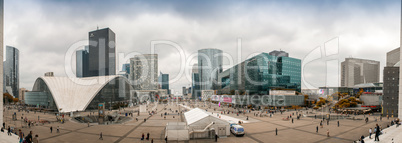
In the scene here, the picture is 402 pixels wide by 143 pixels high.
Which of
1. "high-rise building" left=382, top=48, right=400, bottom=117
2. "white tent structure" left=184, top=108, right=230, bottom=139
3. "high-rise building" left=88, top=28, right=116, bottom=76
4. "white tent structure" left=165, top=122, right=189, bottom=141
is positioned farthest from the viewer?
"high-rise building" left=88, top=28, right=116, bottom=76

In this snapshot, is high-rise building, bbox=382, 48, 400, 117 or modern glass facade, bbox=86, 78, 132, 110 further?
modern glass facade, bbox=86, 78, 132, 110

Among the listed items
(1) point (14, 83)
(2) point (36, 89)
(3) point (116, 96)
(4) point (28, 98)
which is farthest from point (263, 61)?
(1) point (14, 83)

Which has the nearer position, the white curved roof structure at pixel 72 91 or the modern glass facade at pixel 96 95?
the white curved roof structure at pixel 72 91

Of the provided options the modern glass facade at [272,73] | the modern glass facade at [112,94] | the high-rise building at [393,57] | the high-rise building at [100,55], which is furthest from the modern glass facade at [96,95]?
the high-rise building at [393,57]

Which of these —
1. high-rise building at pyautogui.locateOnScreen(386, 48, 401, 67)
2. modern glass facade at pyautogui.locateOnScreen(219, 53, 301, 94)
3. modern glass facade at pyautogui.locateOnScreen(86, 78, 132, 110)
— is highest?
high-rise building at pyautogui.locateOnScreen(386, 48, 401, 67)

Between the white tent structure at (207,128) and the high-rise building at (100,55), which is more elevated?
the high-rise building at (100,55)

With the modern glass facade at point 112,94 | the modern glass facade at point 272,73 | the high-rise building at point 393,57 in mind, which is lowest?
the modern glass facade at point 112,94

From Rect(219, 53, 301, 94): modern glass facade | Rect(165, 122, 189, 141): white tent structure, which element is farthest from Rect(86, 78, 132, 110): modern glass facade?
Rect(219, 53, 301, 94): modern glass facade

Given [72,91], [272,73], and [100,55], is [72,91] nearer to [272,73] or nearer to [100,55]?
[272,73]

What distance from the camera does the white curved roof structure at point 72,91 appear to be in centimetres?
5447

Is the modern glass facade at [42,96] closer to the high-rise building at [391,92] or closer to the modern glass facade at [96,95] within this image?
the modern glass facade at [96,95]

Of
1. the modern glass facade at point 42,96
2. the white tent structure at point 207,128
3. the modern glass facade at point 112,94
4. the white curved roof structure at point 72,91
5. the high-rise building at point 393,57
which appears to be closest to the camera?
the white tent structure at point 207,128

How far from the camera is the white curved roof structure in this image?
2144 inches

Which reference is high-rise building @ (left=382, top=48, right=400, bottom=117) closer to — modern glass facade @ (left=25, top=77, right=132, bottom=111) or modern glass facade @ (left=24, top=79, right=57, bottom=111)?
modern glass facade @ (left=25, top=77, right=132, bottom=111)
